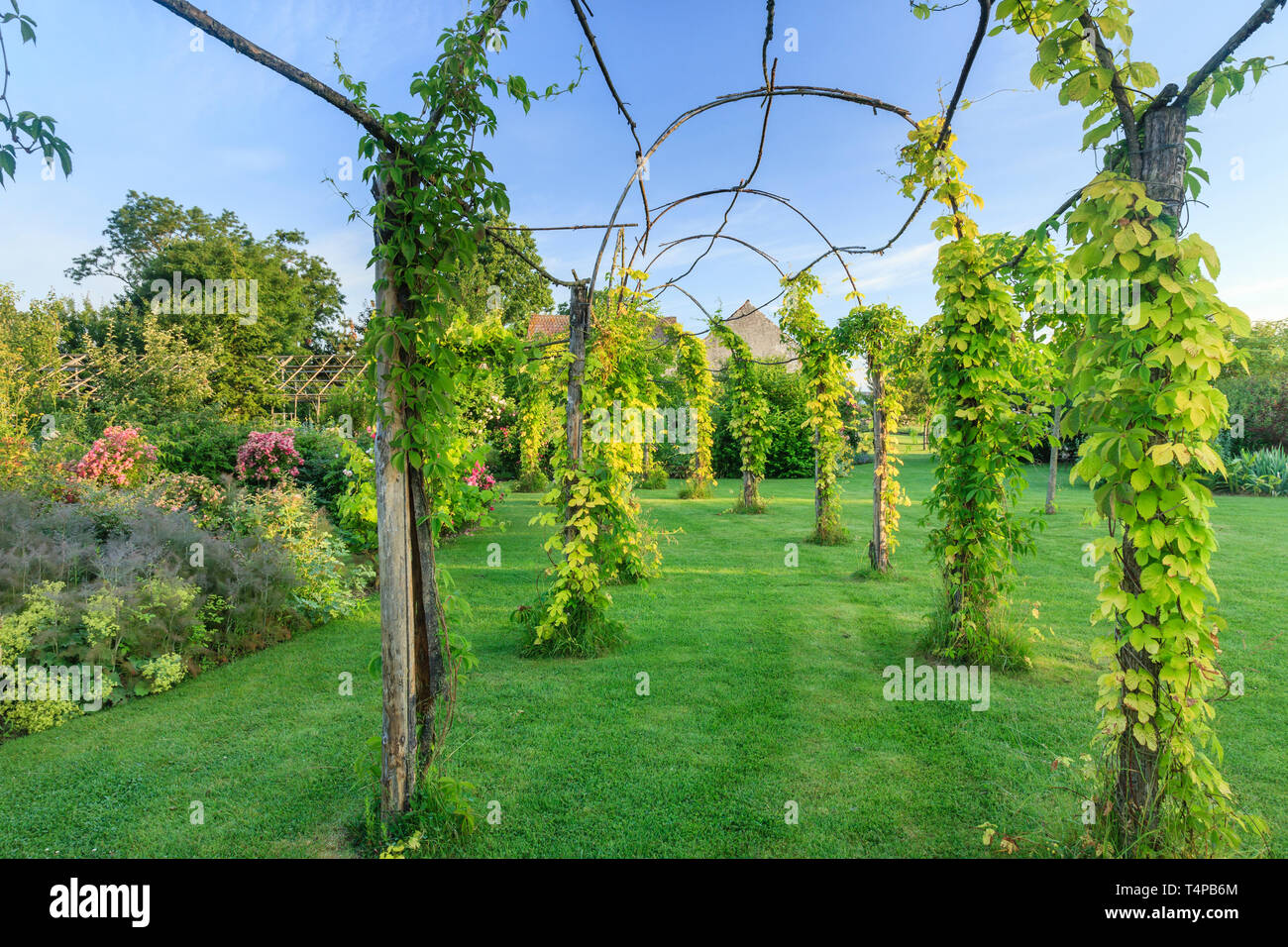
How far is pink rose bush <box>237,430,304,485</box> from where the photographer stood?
29.1 feet

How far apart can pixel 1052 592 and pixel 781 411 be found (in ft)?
50.8

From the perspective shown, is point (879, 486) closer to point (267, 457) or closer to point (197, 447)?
point (267, 457)

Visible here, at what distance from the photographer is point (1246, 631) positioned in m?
5.39

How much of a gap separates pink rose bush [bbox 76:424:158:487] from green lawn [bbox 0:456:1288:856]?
11.2ft

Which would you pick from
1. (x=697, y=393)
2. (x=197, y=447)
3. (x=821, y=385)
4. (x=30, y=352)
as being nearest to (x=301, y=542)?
(x=197, y=447)

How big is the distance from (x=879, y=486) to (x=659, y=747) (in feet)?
16.7

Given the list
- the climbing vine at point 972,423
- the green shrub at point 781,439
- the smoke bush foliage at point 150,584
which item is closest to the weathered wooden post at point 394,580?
the smoke bush foliage at point 150,584

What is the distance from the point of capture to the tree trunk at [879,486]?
302 inches

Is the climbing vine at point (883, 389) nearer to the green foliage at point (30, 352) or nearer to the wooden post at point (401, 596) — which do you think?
the wooden post at point (401, 596)

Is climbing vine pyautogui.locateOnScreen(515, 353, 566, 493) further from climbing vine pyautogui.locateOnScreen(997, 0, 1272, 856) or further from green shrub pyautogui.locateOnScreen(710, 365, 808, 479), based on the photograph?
climbing vine pyautogui.locateOnScreen(997, 0, 1272, 856)

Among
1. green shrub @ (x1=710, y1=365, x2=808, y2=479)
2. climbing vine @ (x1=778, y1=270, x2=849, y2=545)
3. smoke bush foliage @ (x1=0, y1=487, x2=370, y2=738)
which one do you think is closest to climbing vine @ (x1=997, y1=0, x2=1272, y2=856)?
smoke bush foliage @ (x1=0, y1=487, x2=370, y2=738)

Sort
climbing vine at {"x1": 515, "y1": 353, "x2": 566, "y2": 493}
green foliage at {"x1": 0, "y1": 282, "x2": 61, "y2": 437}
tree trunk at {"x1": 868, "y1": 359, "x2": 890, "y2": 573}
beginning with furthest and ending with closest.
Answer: climbing vine at {"x1": 515, "y1": 353, "x2": 566, "y2": 493} < green foliage at {"x1": 0, "y1": 282, "x2": 61, "y2": 437} < tree trunk at {"x1": 868, "y1": 359, "x2": 890, "y2": 573}
